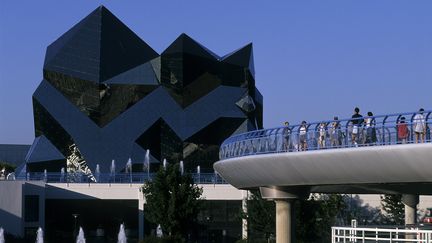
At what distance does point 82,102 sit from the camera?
A: 255ft

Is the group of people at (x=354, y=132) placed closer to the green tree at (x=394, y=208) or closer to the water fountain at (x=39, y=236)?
the green tree at (x=394, y=208)

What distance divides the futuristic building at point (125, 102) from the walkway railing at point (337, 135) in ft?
166

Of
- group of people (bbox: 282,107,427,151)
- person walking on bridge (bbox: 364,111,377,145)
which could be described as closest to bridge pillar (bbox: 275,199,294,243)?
group of people (bbox: 282,107,427,151)

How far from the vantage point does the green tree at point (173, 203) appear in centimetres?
4578

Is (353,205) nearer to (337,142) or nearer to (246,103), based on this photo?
(246,103)

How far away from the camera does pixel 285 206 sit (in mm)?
28141

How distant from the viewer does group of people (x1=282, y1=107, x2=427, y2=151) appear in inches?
850

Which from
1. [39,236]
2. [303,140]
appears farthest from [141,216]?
[303,140]

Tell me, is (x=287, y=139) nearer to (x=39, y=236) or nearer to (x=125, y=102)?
(x=39, y=236)

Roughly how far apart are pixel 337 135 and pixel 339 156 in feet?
1.91

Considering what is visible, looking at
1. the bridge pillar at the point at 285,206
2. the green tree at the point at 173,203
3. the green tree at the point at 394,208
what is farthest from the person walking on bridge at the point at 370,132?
the green tree at the point at 394,208

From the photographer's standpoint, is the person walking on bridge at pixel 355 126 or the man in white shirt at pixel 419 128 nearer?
the man in white shirt at pixel 419 128

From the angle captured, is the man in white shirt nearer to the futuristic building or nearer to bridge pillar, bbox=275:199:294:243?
bridge pillar, bbox=275:199:294:243

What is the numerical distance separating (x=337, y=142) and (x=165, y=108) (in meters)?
56.1
